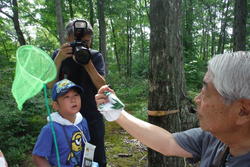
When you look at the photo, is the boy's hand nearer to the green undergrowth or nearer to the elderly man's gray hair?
the elderly man's gray hair

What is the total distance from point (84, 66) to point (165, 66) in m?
0.82

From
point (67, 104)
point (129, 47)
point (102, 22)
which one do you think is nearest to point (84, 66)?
point (67, 104)

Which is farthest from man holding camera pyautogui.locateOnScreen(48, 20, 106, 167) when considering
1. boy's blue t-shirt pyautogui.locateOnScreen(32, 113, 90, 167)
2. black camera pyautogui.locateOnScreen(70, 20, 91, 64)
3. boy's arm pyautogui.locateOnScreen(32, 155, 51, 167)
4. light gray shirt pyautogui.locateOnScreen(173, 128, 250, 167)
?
light gray shirt pyautogui.locateOnScreen(173, 128, 250, 167)

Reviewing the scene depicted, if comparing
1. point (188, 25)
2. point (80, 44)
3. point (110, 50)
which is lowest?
point (110, 50)

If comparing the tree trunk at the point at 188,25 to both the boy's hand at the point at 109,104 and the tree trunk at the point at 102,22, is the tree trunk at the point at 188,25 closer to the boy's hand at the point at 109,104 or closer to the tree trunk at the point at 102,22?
the tree trunk at the point at 102,22

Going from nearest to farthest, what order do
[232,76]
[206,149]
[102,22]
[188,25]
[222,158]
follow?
[232,76] → [222,158] → [206,149] → [102,22] → [188,25]

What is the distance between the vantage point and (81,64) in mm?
2307

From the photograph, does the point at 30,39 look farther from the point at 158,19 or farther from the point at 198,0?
the point at 158,19

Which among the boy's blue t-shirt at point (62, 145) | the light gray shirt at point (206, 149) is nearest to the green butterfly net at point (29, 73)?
the boy's blue t-shirt at point (62, 145)

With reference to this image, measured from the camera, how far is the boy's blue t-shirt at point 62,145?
1.87 metres

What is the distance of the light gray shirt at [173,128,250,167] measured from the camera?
112cm

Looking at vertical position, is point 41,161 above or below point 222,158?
below

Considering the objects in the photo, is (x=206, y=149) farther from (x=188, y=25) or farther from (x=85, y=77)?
(x=188, y=25)

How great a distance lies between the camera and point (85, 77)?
2.42 metres
